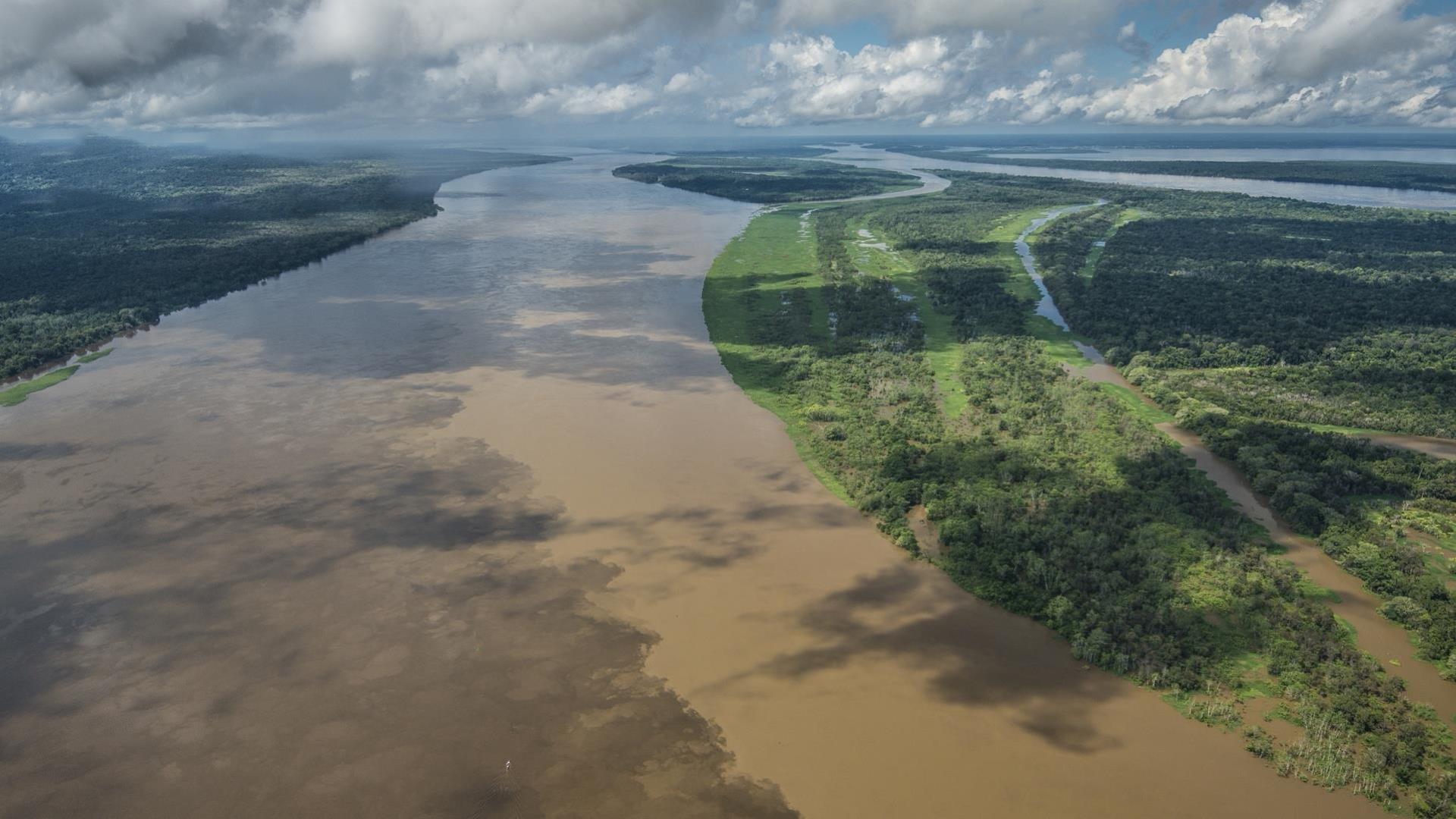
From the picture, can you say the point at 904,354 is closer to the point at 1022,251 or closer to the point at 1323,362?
the point at 1323,362

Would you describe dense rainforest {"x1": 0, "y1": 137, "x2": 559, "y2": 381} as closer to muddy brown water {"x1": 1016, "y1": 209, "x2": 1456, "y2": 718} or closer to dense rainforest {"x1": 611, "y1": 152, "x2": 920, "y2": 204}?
dense rainforest {"x1": 611, "y1": 152, "x2": 920, "y2": 204}

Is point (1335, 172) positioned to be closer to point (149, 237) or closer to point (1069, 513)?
point (1069, 513)

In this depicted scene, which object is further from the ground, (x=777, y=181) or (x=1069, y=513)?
(x=777, y=181)

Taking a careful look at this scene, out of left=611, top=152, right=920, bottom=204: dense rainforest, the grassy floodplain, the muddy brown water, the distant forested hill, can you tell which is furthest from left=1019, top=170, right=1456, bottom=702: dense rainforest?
the distant forested hill

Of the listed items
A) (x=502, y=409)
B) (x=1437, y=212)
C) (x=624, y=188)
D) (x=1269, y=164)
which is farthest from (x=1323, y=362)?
(x=1269, y=164)

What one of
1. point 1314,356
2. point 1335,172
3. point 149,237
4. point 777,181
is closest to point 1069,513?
point 1314,356
